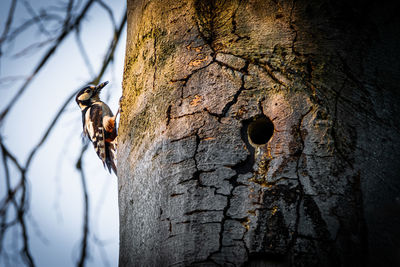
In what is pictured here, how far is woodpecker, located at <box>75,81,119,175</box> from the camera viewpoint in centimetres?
493

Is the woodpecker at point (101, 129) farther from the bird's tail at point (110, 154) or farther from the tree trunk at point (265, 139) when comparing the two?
the tree trunk at point (265, 139)

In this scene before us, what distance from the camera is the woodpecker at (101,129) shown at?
16.2 ft

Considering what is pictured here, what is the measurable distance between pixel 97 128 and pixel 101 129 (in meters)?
0.05

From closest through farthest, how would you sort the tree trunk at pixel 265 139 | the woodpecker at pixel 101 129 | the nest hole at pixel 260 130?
1. the tree trunk at pixel 265 139
2. the nest hole at pixel 260 130
3. the woodpecker at pixel 101 129

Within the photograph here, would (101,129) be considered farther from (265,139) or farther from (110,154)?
(265,139)

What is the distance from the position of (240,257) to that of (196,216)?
20 centimetres

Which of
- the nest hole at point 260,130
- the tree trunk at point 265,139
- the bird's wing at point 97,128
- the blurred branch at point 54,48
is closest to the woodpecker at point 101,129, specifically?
the bird's wing at point 97,128

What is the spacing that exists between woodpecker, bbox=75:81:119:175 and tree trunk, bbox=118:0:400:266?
3.30 metres

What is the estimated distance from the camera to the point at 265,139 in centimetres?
146

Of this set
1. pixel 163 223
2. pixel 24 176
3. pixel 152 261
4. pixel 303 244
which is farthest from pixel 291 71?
pixel 24 176

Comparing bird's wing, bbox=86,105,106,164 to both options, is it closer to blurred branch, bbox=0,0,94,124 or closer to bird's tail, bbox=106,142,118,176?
bird's tail, bbox=106,142,118,176

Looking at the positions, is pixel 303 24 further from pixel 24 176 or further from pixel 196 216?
Result: pixel 24 176

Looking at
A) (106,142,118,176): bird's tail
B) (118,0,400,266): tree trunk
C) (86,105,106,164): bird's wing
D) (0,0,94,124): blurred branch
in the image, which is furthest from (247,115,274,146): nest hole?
(106,142,118,176): bird's tail

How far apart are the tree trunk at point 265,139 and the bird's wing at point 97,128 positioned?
3305 millimetres
